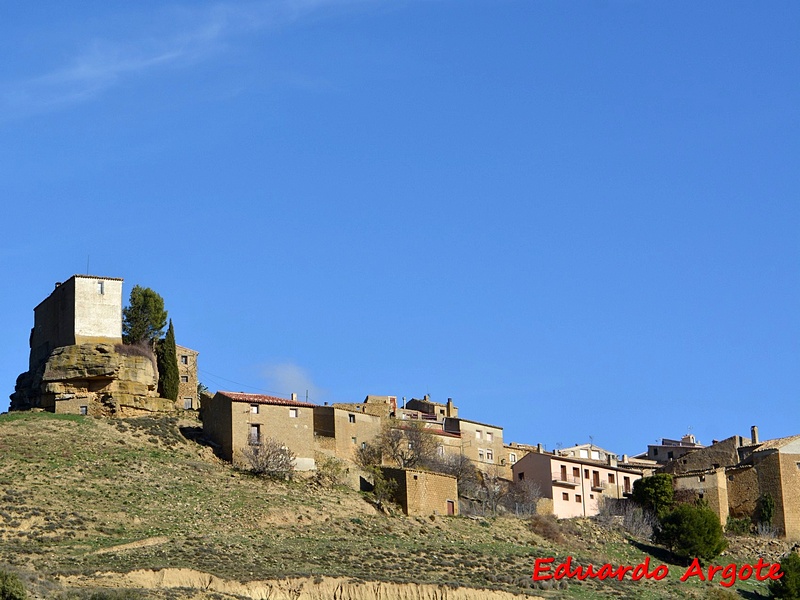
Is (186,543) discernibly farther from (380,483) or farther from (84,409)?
(84,409)

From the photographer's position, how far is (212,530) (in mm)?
66312

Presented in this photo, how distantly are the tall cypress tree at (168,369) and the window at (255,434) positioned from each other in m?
9.03

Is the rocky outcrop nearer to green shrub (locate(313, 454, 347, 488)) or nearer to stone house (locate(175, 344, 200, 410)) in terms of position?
stone house (locate(175, 344, 200, 410))

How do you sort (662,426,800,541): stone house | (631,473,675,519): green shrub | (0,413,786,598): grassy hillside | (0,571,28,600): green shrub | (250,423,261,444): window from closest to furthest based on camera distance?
(0,571,28,600): green shrub < (0,413,786,598): grassy hillside < (250,423,261,444): window < (662,426,800,541): stone house < (631,473,675,519): green shrub

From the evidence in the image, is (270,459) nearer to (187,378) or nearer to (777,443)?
(187,378)

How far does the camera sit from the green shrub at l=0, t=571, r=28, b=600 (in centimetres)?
4728

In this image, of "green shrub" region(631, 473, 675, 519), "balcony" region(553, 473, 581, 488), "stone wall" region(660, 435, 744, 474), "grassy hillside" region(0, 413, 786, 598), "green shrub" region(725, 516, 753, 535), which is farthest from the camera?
"stone wall" region(660, 435, 744, 474)

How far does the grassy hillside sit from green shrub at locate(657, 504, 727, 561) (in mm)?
1075

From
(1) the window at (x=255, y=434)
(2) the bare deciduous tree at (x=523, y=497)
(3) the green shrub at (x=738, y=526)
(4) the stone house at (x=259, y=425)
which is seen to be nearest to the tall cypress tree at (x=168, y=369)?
(4) the stone house at (x=259, y=425)

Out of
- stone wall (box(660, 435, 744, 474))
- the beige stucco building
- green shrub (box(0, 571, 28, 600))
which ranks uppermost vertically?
the beige stucco building

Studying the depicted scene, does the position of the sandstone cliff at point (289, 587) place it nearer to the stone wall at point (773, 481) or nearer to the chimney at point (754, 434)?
the stone wall at point (773, 481)

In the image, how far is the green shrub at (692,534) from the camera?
7762 cm

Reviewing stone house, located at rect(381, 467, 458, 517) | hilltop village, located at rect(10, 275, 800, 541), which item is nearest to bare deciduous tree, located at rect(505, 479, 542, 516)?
hilltop village, located at rect(10, 275, 800, 541)

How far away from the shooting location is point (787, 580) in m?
71.6
